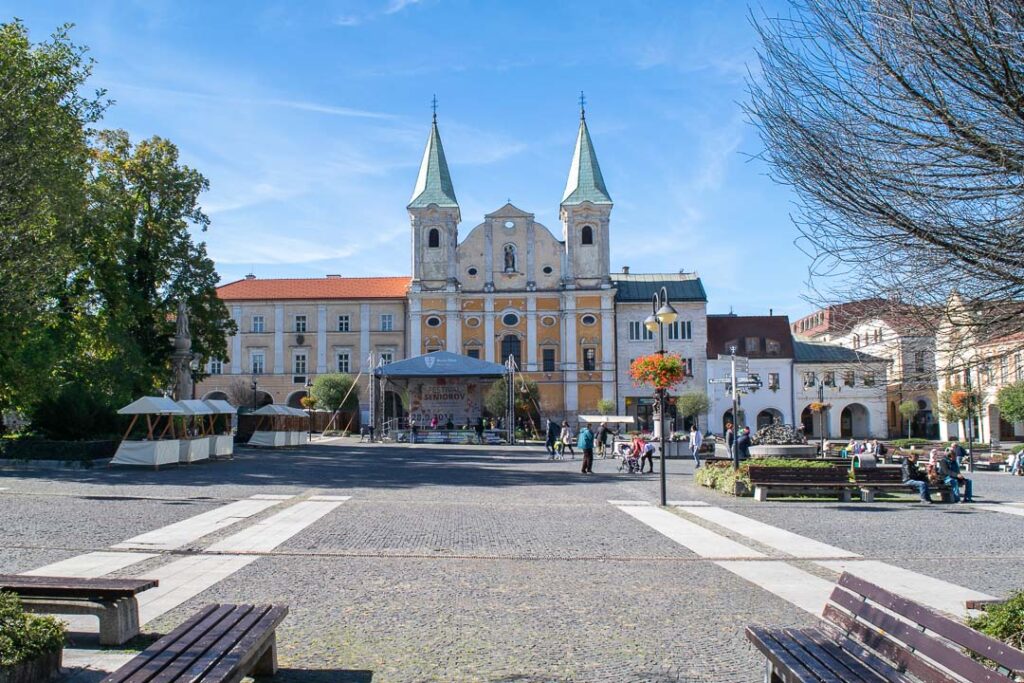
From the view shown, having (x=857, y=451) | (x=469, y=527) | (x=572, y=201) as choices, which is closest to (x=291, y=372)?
(x=572, y=201)

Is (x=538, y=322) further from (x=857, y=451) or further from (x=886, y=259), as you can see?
(x=886, y=259)

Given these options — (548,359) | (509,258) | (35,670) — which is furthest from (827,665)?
(509,258)

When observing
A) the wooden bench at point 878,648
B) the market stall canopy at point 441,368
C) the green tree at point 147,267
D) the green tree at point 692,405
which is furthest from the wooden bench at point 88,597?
the green tree at point 692,405

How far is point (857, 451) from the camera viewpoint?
3077 centimetres

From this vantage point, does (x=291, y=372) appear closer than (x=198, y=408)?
No

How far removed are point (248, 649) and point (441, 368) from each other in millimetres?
42539

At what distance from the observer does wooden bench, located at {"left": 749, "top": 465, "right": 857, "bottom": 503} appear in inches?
683

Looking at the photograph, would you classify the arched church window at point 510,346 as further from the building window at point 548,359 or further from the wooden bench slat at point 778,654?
the wooden bench slat at point 778,654

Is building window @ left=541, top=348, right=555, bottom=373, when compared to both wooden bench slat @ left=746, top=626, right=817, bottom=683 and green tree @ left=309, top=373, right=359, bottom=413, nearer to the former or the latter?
green tree @ left=309, top=373, right=359, bottom=413

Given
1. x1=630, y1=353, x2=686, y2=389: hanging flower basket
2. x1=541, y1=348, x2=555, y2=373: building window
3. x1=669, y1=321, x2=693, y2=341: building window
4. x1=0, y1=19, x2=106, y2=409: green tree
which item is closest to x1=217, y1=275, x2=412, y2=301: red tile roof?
x1=541, y1=348, x2=555, y2=373: building window

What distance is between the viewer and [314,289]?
241ft

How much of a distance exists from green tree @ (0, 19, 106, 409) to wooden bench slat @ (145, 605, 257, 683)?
10886 mm

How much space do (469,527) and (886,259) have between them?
27.6 feet

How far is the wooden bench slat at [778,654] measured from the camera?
4.36 meters
